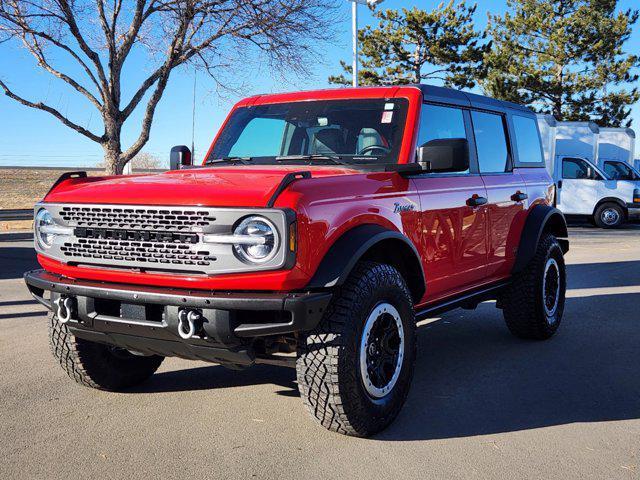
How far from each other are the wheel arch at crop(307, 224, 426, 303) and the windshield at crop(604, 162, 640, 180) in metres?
19.3

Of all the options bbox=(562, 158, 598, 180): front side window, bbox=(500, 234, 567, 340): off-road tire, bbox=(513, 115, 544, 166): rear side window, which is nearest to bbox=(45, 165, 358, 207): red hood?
bbox=(500, 234, 567, 340): off-road tire

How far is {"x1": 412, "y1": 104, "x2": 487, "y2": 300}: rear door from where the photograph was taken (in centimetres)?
466

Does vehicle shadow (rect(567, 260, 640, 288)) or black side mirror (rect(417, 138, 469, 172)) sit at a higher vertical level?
black side mirror (rect(417, 138, 469, 172))

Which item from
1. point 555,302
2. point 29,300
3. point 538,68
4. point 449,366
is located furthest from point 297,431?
point 538,68

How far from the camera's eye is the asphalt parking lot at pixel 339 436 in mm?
3535

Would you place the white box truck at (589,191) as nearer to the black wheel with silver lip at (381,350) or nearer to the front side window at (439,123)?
the front side window at (439,123)

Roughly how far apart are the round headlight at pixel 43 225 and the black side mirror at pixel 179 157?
1.69 m

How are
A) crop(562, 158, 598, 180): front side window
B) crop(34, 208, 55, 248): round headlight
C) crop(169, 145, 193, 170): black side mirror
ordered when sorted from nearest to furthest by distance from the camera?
crop(34, 208, 55, 248): round headlight < crop(169, 145, 193, 170): black side mirror < crop(562, 158, 598, 180): front side window

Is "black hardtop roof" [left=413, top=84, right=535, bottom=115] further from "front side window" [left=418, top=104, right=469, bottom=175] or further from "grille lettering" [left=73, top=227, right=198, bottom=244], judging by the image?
"grille lettering" [left=73, top=227, right=198, bottom=244]

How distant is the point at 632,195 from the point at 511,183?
1738 cm

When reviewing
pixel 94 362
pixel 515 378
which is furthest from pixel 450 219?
pixel 94 362

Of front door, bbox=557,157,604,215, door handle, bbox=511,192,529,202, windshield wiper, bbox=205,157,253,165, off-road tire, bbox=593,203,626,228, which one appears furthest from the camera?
front door, bbox=557,157,604,215

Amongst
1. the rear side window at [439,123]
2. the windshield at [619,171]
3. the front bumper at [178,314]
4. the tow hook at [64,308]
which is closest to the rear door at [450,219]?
the rear side window at [439,123]

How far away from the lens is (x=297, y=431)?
4016 millimetres
